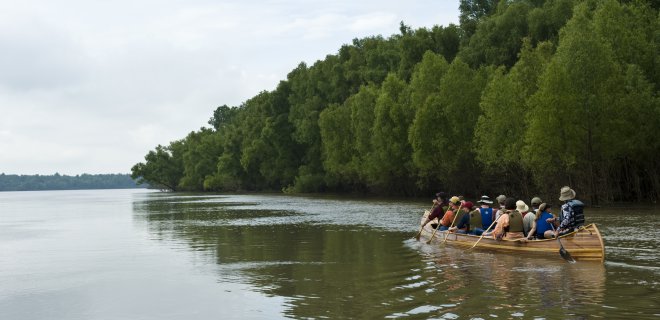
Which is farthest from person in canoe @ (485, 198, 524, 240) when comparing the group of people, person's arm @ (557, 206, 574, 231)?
person's arm @ (557, 206, 574, 231)

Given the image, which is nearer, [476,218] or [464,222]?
[476,218]

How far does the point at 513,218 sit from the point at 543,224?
1.47 m

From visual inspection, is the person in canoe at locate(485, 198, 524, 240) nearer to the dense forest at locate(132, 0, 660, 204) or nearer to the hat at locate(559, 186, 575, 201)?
the hat at locate(559, 186, 575, 201)

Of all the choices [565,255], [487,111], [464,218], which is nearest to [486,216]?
[464,218]

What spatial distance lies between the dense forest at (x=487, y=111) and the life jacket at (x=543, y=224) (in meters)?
30.6

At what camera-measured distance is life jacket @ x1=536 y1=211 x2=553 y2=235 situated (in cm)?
2511

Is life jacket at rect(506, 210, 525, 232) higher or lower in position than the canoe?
higher

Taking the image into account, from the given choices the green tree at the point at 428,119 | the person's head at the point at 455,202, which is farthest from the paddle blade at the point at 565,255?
the green tree at the point at 428,119

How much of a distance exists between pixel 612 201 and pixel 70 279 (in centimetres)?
4438

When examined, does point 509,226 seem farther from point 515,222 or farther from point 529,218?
point 529,218

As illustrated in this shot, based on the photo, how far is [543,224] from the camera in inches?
990

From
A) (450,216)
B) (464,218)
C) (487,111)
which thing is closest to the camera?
(464,218)

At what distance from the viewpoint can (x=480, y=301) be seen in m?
16.3

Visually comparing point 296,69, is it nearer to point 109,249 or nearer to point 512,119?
point 512,119
